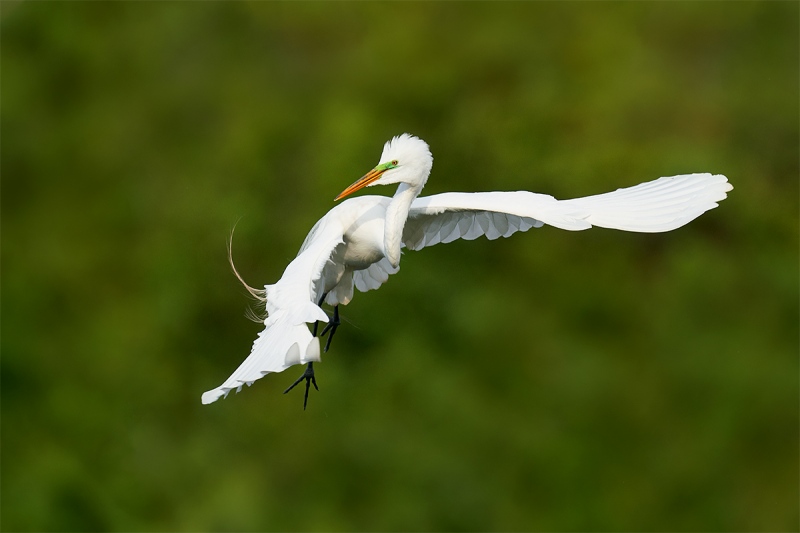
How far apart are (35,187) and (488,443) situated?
4.97m

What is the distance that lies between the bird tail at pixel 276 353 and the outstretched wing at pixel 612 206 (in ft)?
2.78

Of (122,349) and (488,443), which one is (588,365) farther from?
(122,349)

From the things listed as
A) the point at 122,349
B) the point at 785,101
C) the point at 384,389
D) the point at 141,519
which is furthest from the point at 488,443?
the point at 785,101

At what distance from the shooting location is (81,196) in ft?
36.8

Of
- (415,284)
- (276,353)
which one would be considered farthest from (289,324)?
(415,284)

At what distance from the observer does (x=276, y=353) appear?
2.83m

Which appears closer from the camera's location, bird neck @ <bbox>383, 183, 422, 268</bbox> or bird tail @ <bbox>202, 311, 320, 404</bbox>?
bird tail @ <bbox>202, 311, 320, 404</bbox>

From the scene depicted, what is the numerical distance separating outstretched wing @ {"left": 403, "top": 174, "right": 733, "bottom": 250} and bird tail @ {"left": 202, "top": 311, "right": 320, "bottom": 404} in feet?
2.78

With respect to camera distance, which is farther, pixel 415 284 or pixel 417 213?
pixel 415 284

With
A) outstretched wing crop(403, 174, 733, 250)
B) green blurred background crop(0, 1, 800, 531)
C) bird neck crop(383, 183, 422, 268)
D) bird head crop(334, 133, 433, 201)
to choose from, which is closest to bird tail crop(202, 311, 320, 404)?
bird neck crop(383, 183, 422, 268)

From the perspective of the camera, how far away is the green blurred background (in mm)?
8719

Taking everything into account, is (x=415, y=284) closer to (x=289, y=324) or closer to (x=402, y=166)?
(x=402, y=166)

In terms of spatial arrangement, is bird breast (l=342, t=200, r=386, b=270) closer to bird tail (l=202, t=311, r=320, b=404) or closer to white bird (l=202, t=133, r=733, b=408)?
white bird (l=202, t=133, r=733, b=408)

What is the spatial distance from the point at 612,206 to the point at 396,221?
0.57 metres
